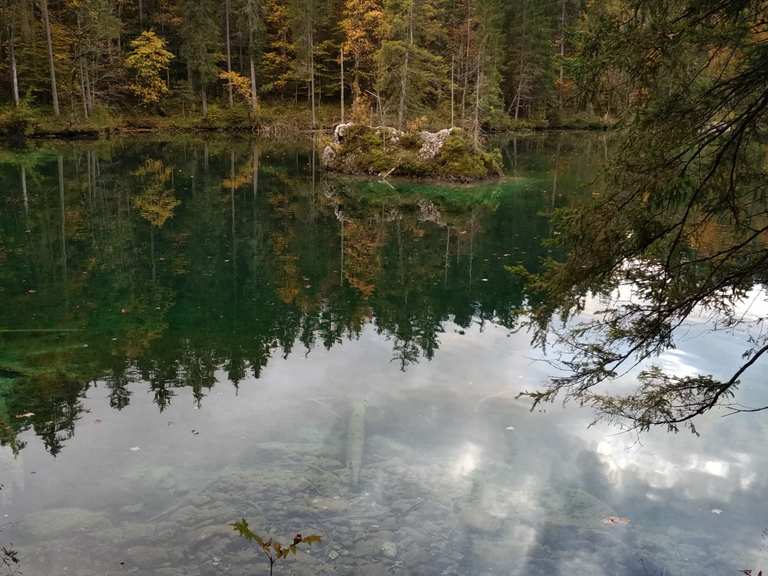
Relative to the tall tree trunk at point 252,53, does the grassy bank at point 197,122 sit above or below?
below

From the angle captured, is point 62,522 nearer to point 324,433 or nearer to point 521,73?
point 324,433

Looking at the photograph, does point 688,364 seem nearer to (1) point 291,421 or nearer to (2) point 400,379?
(2) point 400,379

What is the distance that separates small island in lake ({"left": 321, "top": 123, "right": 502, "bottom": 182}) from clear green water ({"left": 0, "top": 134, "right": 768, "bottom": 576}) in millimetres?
12373

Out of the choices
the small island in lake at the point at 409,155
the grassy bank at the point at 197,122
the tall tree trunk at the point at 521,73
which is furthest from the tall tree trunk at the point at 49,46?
the tall tree trunk at the point at 521,73

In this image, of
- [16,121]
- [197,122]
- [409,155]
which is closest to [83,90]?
[16,121]

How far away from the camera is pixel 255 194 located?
24.2m

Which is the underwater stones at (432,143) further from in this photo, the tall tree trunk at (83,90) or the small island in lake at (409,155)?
the tall tree trunk at (83,90)

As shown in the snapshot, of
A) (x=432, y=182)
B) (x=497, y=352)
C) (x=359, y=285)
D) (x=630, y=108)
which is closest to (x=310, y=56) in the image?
(x=432, y=182)

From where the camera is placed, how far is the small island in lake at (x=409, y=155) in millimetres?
27969

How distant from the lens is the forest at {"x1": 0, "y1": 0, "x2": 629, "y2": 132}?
3847cm

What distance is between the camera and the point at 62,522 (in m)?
5.86

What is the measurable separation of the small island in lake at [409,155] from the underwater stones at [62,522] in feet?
77.5

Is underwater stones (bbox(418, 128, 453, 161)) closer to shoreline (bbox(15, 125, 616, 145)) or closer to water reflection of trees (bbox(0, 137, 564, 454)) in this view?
water reflection of trees (bbox(0, 137, 564, 454))

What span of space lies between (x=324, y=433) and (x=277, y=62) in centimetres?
5148
